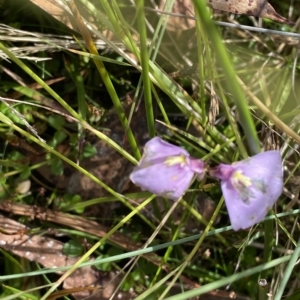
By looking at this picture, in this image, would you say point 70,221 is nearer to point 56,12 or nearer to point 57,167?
point 57,167

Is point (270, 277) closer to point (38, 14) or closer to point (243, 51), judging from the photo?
point (243, 51)

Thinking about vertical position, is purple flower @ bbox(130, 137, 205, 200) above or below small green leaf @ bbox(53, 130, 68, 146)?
above

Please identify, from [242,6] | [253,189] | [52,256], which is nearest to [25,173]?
[52,256]

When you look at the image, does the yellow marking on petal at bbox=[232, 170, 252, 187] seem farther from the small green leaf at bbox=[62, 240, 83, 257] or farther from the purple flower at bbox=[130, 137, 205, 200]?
the small green leaf at bbox=[62, 240, 83, 257]

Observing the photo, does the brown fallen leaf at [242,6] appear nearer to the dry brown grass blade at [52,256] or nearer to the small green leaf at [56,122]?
the small green leaf at [56,122]

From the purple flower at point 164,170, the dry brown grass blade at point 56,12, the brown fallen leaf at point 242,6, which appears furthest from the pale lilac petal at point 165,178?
the dry brown grass blade at point 56,12

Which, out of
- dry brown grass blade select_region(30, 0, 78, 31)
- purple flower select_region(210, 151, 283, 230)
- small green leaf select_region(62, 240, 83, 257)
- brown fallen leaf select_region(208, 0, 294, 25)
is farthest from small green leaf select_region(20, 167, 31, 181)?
purple flower select_region(210, 151, 283, 230)
